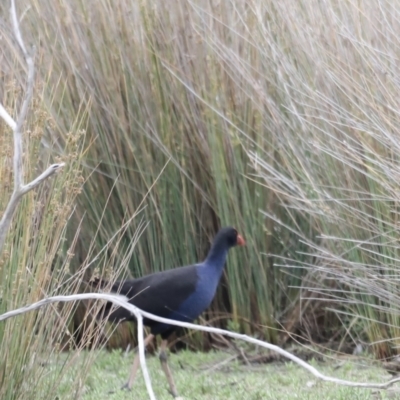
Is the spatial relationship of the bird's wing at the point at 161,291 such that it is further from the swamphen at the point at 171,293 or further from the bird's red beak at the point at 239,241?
the bird's red beak at the point at 239,241

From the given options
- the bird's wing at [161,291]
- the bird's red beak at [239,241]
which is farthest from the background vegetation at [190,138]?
the bird's wing at [161,291]

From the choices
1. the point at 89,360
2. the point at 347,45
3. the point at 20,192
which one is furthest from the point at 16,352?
the point at 347,45

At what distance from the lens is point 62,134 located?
5.67m

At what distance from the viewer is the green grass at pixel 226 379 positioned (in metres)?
4.61

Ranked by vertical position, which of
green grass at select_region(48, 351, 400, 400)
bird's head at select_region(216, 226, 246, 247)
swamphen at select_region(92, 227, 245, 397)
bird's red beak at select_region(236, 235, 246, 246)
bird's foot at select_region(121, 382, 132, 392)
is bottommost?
green grass at select_region(48, 351, 400, 400)

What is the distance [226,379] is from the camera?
509cm

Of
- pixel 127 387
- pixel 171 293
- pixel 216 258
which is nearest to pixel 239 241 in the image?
pixel 216 258

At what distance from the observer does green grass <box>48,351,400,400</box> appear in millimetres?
4605

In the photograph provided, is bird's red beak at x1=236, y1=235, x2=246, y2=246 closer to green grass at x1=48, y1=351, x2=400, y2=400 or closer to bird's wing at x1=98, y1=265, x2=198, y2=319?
bird's wing at x1=98, y1=265, x2=198, y2=319

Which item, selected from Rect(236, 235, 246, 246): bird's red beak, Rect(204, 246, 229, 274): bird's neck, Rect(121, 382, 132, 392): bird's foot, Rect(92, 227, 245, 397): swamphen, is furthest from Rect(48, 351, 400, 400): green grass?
Rect(236, 235, 246, 246): bird's red beak

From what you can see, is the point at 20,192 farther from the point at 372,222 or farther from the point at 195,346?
the point at 195,346

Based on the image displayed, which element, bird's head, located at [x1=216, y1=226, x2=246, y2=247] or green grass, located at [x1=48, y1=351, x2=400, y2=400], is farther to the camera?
bird's head, located at [x1=216, y1=226, x2=246, y2=247]

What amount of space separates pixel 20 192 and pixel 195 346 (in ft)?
11.4

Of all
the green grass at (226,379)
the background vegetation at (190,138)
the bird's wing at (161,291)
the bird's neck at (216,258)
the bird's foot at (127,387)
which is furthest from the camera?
the background vegetation at (190,138)
